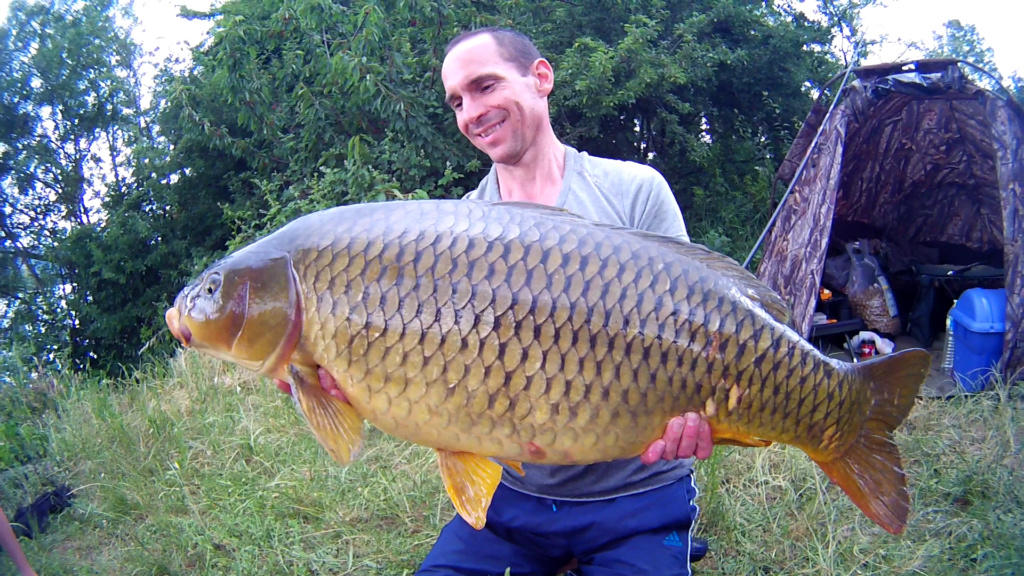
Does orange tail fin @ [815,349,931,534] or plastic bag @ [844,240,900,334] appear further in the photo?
plastic bag @ [844,240,900,334]

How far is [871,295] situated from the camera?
479 centimetres

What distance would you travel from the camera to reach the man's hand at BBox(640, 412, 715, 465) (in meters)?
1.25

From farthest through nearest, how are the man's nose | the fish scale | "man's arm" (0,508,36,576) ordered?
1. "man's arm" (0,508,36,576)
2. the man's nose
3. the fish scale

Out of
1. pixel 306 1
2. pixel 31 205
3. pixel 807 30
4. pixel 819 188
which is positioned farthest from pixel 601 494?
pixel 31 205

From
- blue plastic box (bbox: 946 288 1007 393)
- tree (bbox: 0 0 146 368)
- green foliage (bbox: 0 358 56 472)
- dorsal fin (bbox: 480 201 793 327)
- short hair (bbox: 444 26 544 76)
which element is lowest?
blue plastic box (bbox: 946 288 1007 393)

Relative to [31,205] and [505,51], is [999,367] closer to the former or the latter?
[505,51]

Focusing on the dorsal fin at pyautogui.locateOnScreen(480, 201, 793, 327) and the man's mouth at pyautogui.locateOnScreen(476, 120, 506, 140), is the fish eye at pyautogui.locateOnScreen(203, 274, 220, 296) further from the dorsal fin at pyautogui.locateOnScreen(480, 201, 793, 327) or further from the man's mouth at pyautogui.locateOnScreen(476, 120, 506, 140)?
the man's mouth at pyautogui.locateOnScreen(476, 120, 506, 140)

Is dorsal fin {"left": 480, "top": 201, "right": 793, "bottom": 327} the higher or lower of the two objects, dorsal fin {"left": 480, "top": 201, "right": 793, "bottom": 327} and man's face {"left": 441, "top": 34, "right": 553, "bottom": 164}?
the lower

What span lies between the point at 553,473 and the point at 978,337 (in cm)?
325

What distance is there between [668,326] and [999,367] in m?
3.25

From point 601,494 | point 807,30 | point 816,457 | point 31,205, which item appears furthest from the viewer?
point 31,205

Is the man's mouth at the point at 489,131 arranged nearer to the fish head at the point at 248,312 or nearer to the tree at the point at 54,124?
the fish head at the point at 248,312

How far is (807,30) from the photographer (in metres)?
8.37

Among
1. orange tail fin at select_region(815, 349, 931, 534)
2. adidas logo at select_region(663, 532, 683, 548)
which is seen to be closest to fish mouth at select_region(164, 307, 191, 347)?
adidas logo at select_region(663, 532, 683, 548)
